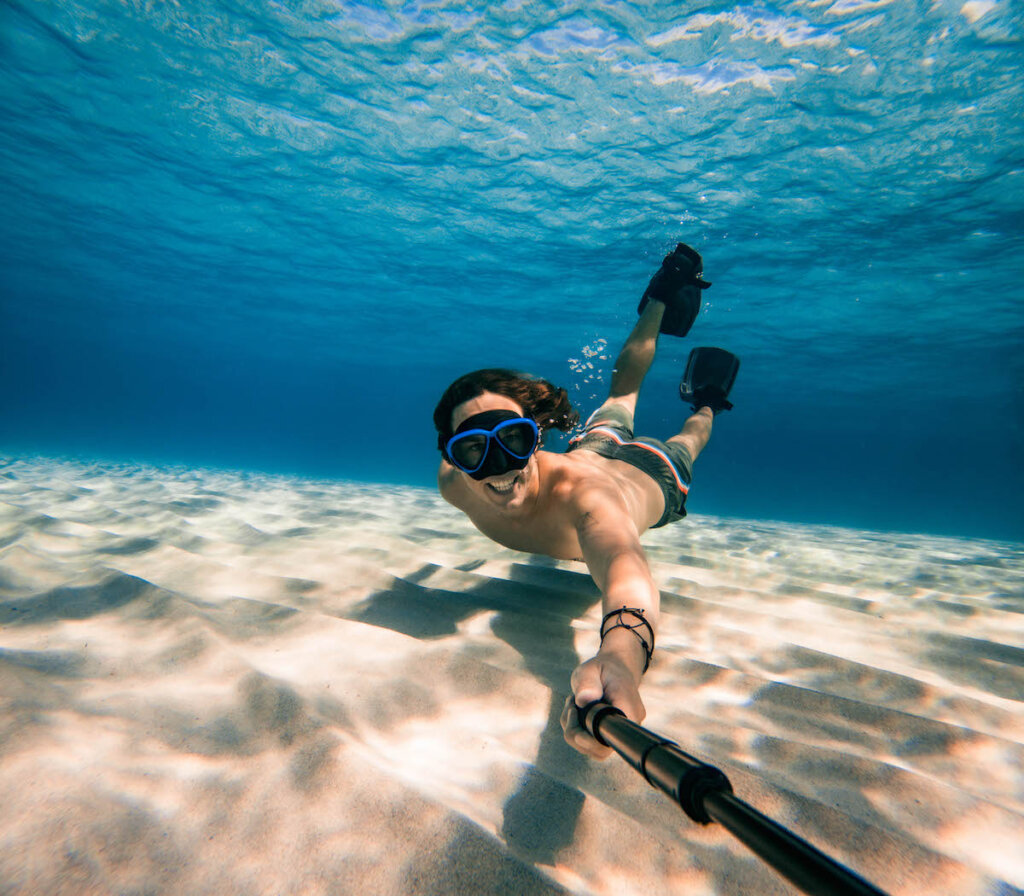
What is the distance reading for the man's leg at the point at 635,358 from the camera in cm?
614

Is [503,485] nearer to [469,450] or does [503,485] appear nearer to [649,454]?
[469,450]

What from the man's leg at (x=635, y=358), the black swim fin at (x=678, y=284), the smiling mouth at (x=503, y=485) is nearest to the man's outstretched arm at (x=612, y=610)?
the smiling mouth at (x=503, y=485)

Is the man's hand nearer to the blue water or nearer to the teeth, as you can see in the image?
the teeth

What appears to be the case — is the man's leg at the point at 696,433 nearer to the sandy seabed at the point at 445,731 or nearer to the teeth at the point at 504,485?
the sandy seabed at the point at 445,731

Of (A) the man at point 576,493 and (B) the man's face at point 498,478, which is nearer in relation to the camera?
(A) the man at point 576,493

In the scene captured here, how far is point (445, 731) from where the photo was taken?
1.85 meters

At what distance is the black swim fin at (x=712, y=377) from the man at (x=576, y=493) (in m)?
1.54

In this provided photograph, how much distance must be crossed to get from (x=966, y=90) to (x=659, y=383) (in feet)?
109

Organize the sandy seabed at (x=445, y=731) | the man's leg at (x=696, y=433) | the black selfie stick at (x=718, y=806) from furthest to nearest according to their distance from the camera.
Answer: the man's leg at (x=696, y=433)
the sandy seabed at (x=445, y=731)
the black selfie stick at (x=718, y=806)

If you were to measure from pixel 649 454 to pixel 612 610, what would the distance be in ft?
10.5

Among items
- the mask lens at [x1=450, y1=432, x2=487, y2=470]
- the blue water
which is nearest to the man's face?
the mask lens at [x1=450, y1=432, x2=487, y2=470]

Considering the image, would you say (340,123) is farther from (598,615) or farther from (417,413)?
(417,413)

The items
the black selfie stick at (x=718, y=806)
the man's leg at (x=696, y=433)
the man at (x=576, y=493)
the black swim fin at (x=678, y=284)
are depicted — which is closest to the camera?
the black selfie stick at (x=718, y=806)

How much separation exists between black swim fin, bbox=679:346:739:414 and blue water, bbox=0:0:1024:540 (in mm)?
7345
